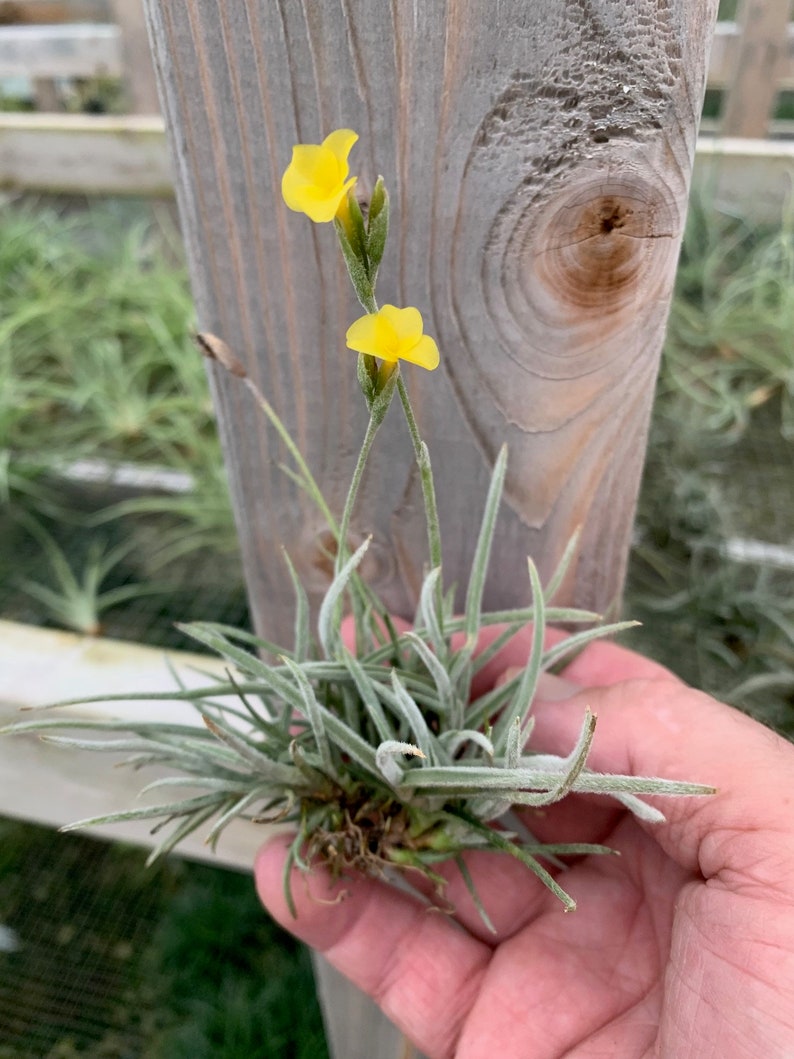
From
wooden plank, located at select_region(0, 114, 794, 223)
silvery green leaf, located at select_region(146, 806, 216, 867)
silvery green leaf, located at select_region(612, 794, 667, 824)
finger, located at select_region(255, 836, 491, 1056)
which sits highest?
wooden plank, located at select_region(0, 114, 794, 223)

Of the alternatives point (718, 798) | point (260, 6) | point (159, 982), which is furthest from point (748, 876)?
point (159, 982)

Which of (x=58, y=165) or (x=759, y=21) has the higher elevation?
(x=759, y=21)

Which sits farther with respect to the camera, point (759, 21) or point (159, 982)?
point (759, 21)

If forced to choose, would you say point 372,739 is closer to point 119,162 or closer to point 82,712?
point 82,712

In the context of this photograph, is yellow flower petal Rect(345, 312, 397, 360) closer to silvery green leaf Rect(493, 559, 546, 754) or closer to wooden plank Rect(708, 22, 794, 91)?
silvery green leaf Rect(493, 559, 546, 754)


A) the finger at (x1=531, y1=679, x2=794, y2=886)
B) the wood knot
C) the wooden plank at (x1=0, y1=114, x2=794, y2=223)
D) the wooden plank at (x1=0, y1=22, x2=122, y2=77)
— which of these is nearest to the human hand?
the finger at (x1=531, y1=679, x2=794, y2=886)

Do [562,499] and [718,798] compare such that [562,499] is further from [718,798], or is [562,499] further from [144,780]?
[144,780]
